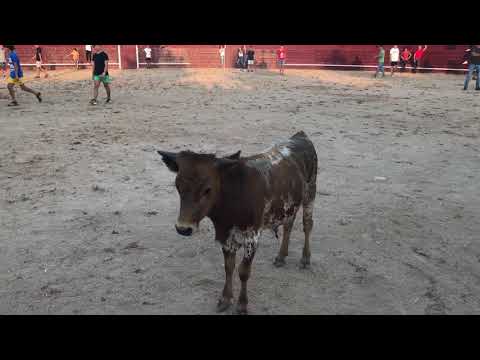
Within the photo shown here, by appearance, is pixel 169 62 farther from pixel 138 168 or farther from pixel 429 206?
pixel 429 206

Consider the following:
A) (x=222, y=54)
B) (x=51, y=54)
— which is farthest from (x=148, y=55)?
(x=51, y=54)

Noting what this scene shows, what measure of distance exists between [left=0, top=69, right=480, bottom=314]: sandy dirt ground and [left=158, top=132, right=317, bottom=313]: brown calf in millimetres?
698

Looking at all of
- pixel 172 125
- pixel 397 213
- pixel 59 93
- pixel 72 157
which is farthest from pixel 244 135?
pixel 59 93

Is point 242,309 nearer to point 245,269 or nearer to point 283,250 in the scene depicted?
point 245,269

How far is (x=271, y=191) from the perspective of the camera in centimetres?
357

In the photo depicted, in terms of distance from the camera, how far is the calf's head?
115 inches

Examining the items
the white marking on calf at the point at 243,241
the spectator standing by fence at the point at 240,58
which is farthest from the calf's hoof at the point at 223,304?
the spectator standing by fence at the point at 240,58

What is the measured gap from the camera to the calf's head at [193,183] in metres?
2.93

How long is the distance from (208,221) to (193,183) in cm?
249

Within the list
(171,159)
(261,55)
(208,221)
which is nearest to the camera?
(171,159)

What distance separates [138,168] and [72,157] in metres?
1.61

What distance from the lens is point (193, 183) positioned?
2945mm

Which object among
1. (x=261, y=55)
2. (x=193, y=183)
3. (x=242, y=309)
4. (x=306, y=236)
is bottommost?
(x=242, y=309)

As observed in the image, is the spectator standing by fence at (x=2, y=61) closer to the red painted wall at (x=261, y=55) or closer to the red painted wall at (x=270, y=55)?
the red painted wall at (x=261, y=55)
